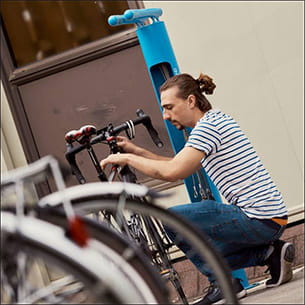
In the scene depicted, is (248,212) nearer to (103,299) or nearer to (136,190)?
(136,190)

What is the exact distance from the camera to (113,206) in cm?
198

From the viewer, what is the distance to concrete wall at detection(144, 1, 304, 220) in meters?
6.77

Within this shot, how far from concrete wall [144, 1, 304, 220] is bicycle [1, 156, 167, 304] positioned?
5.08m

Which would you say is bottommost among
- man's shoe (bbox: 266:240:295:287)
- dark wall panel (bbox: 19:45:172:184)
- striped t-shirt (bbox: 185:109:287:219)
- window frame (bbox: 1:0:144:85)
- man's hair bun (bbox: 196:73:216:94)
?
man's shoe (bbox: 266:240:295:287)

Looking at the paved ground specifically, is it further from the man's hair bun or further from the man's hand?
the man's hair bun

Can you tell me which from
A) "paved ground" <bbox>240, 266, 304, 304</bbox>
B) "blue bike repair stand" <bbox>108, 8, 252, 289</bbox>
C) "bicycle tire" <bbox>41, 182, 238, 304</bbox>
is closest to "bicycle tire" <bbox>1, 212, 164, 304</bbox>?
"bicycle tire" <bbox>41, 182, 238, 304</bbox>

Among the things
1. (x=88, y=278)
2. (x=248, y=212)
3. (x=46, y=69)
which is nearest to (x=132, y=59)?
(x=46, y=69)

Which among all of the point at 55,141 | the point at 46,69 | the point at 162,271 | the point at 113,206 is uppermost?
the point at 46,69

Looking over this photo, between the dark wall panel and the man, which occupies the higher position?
the dark wall panel

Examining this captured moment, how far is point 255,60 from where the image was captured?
267 inches

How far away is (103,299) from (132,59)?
5505 mm

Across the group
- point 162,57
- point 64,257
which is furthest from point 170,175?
point 64,257

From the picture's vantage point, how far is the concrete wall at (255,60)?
22.2ft

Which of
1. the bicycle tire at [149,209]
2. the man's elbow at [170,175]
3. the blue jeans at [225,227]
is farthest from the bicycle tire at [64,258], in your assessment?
the blue jeans at [225,227]
